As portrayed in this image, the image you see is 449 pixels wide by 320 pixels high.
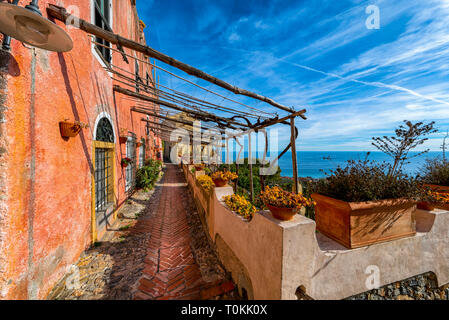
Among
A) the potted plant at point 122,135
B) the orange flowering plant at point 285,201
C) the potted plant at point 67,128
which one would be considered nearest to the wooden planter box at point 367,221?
the orange flowering plant at point 285,201

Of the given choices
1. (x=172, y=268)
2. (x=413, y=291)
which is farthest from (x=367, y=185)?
(x=172, y=268)

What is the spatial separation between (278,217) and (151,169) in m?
8.01

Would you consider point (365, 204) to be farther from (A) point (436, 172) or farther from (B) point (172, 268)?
(B) point (172, 268)

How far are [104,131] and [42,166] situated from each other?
241cm

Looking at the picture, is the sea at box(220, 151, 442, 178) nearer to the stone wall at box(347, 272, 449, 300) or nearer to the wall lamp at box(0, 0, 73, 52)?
the stone wall at box(347, 272, 449, 300)

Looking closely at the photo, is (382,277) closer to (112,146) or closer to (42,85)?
(42,85)

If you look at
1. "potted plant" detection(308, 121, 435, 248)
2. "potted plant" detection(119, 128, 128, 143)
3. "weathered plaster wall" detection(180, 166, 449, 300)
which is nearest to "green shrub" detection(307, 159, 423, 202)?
"potted plant" detection(308, 121, 435, 248)

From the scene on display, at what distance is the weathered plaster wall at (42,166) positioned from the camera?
1645mm

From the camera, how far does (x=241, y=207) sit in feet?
8.18

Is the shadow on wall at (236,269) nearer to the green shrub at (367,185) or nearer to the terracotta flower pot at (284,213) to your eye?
the terracotta flower pot at (284,213)

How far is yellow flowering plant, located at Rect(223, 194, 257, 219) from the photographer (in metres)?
2.32

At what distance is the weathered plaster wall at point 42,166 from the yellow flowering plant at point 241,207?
2.52 metres
